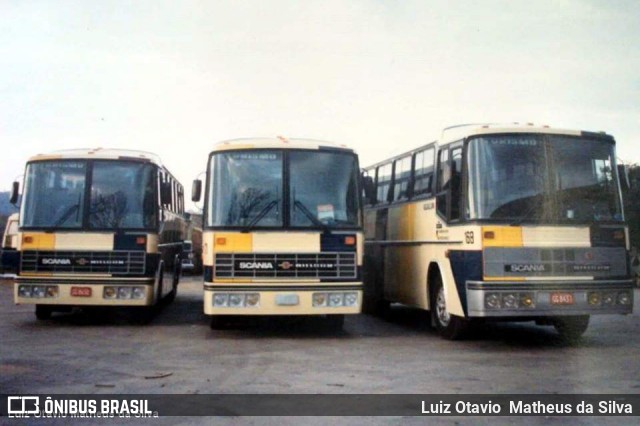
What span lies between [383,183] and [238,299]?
5.84 metres

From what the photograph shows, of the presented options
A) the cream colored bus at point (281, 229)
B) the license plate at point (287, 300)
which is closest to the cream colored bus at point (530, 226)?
the cream colored bus at point (281, 229)

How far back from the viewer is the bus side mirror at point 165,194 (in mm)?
17056

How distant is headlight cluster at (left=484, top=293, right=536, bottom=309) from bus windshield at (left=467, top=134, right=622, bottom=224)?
1.03m

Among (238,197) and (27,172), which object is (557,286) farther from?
(27,172)

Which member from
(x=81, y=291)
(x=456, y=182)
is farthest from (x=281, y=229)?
(x=81, y=291)

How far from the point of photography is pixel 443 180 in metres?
13.7

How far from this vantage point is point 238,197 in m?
14.1

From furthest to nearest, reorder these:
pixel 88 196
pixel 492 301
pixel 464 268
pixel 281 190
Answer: pixel 88 196
pixel 281 190
pixel 464 268
pixel 492 301

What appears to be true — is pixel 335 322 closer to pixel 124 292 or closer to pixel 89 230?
pixel 124 292

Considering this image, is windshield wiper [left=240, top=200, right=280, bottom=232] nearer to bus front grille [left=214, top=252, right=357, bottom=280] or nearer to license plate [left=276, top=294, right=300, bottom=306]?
bus front grille [left=214, top=252, right=357, bottom=280]

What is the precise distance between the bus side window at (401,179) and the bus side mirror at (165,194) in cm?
442

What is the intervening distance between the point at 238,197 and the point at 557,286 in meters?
5.04

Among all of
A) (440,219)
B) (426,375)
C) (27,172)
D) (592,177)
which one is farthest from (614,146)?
(27,172)

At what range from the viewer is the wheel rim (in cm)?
1391
